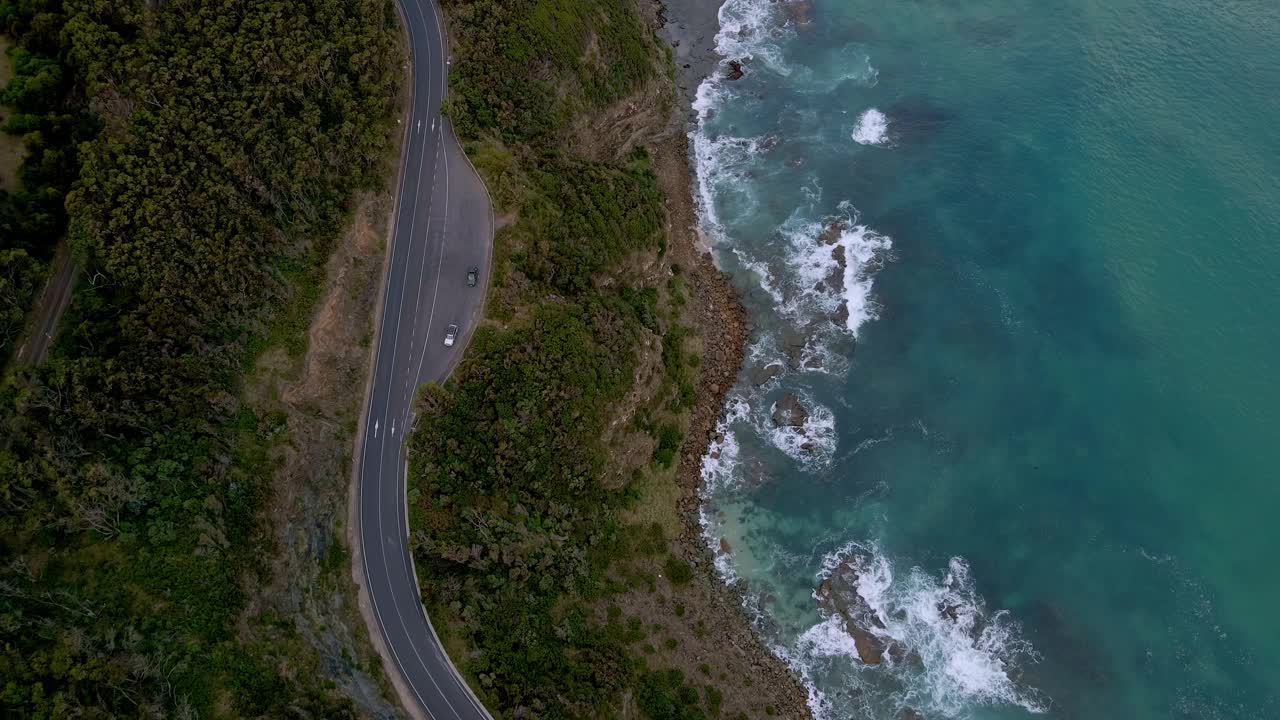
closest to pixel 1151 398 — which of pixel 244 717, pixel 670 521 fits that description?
pixel 670 521

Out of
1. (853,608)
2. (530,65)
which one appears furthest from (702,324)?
(530,65)

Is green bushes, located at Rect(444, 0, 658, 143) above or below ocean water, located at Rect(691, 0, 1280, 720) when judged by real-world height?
above

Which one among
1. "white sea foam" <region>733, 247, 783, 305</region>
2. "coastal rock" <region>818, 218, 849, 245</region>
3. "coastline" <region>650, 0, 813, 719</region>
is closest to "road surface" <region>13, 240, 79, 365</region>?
"coastline" <region>650, 0, 813, 719</region>

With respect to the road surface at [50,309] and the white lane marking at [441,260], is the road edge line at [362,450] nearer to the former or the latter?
the white lane marking at [441,260]

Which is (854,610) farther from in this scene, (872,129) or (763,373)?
(872,129)

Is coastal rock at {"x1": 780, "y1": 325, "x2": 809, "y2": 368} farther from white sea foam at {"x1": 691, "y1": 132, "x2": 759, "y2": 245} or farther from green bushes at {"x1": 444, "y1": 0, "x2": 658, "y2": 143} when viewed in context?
green bushes at {"x1": 444, "y1": 0, "x2": 658, "y2": 143}

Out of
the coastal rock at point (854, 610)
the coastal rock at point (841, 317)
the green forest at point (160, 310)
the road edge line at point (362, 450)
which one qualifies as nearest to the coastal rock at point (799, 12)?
the coastal rock at point (841, 317)
